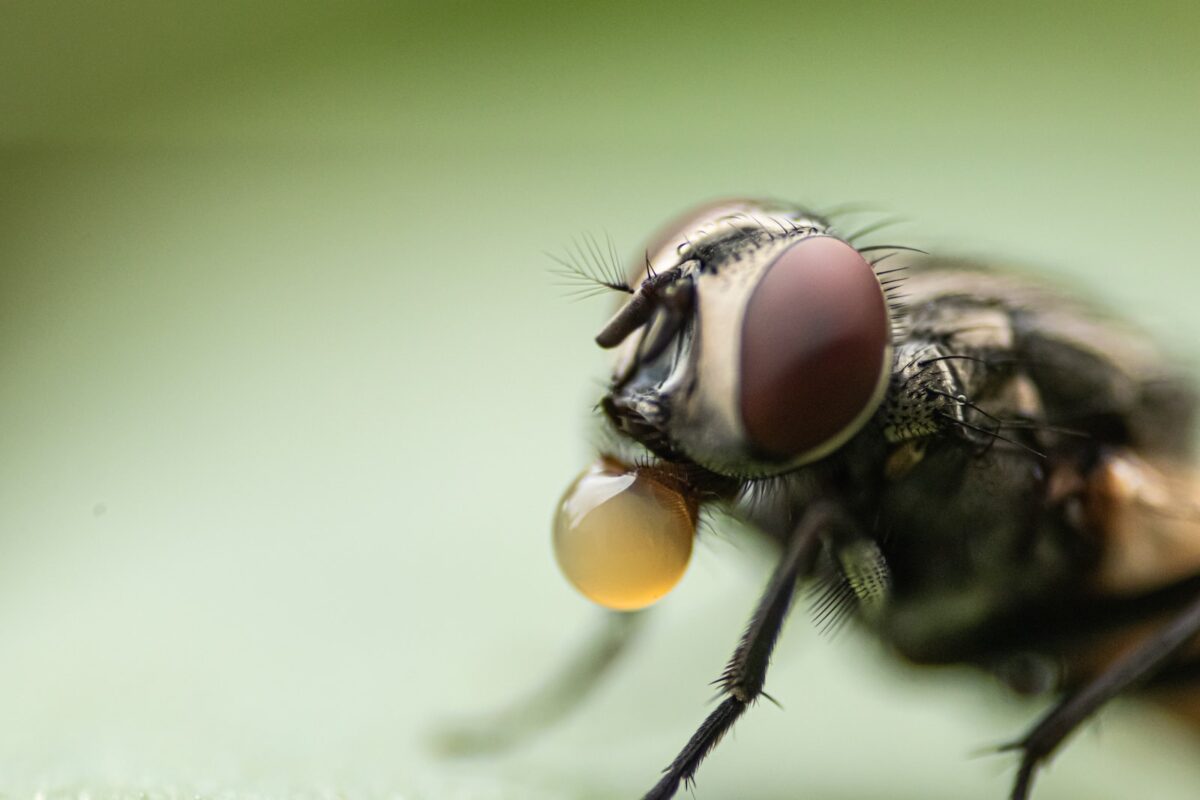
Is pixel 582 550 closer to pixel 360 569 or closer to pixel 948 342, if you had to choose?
pixel 948 342

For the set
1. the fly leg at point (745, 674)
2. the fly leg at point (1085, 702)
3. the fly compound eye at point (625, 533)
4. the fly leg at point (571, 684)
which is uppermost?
the fly compound eye at point (625, 533)

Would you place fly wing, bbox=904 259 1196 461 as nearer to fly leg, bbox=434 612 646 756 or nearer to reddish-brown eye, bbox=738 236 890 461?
reddish-brown eye, bbox=738 236 890 461

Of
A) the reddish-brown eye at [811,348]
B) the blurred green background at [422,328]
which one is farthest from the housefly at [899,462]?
the blurred green background at [422,328]

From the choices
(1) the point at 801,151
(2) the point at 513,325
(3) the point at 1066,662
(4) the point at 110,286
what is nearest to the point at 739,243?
(3) the point at 1066,662

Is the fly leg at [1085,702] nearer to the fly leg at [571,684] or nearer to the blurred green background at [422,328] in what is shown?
the blurred green background at [422,328]

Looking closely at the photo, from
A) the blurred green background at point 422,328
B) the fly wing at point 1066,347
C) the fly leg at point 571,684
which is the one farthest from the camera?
the fly leg at point 571,684

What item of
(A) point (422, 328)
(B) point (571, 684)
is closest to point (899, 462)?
(B) point (571, 684)

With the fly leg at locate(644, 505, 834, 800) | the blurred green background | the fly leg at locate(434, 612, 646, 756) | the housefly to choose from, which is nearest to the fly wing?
the housefly
